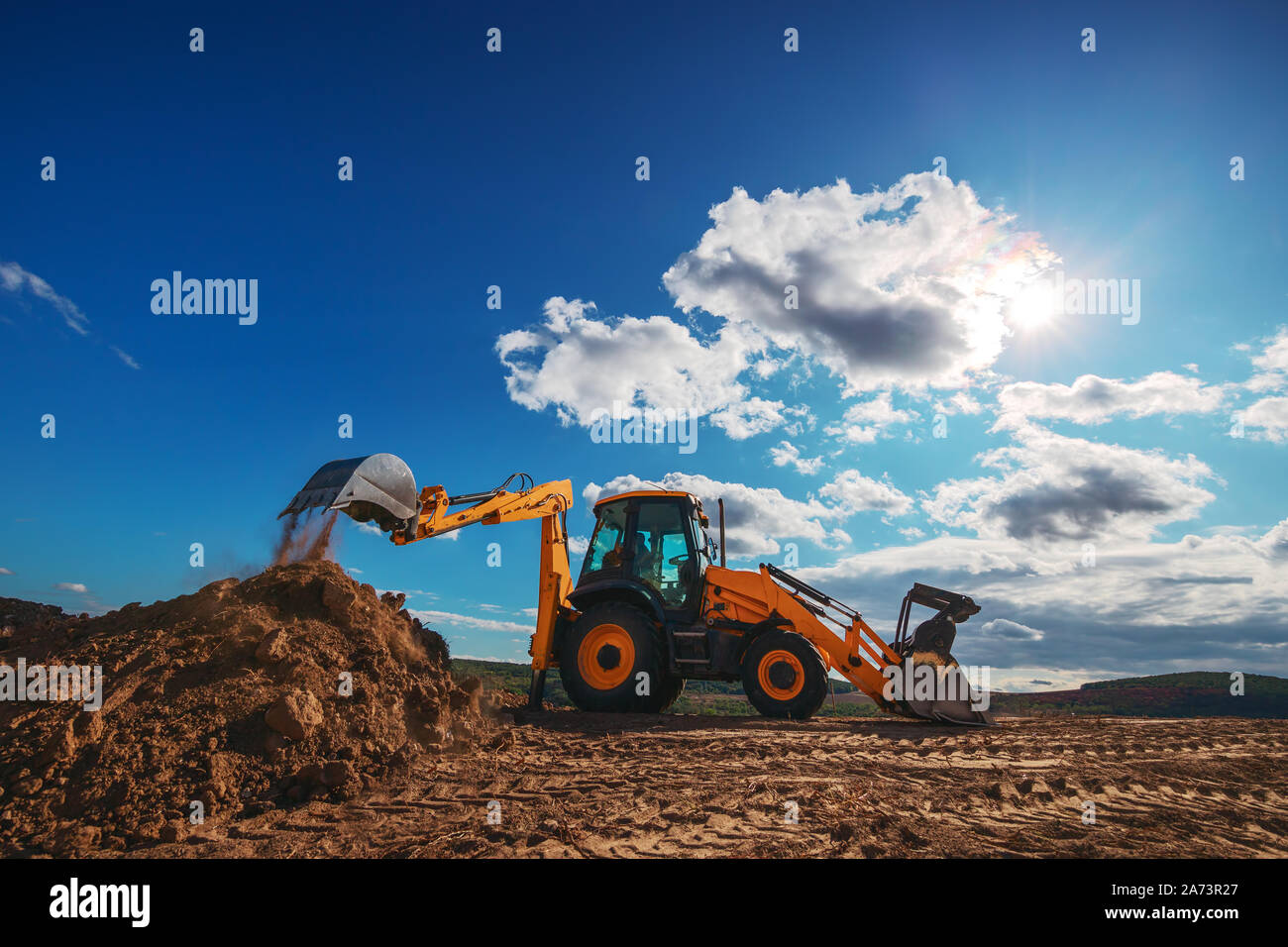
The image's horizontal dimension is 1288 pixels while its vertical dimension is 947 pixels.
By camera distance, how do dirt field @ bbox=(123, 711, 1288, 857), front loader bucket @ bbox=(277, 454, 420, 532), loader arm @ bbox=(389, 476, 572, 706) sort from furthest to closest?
loader arm @ bbox=(389, 476, 572, 706), front loader bucket @ bbox=(277, 454, 420, 532), dirt field @ bbox=(123, 711, 1288, 857)

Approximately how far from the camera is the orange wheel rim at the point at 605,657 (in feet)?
33.5

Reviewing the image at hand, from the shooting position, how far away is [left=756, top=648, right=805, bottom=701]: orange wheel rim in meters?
9.54

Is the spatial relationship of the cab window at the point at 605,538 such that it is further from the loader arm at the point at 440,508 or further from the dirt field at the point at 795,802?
the dirt field at the point at 795,802

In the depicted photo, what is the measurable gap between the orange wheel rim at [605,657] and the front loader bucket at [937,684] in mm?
4169

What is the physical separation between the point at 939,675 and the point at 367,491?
27.5 ft

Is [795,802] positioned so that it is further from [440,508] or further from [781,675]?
[440,508]

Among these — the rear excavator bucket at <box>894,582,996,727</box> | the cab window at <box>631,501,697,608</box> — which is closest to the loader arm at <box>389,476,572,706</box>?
the cab window at <box>631,501,697,608</box>

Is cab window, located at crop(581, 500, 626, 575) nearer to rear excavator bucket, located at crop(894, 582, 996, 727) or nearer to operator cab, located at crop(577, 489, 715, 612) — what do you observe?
operator cab, located at crop(577, 489, 715, 612)

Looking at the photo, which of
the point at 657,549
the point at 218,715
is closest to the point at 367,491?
the point at 218,715

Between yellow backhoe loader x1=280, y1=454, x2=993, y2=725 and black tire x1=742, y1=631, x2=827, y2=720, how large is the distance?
0.01 m

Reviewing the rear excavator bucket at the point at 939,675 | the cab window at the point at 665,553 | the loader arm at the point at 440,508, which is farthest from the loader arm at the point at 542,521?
the rear excavator bucket at the point at 939,675
